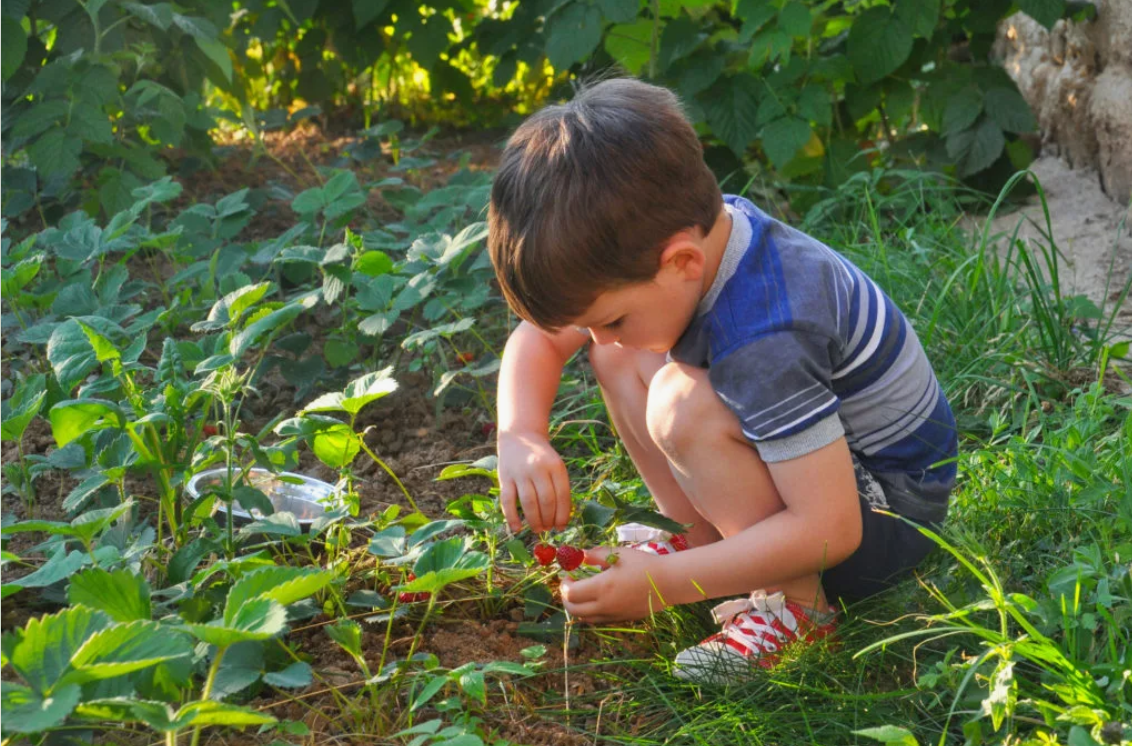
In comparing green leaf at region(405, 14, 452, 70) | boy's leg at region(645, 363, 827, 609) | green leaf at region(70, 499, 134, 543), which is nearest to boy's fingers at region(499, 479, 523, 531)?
boy's leg at region(645, 363, 827, 609)

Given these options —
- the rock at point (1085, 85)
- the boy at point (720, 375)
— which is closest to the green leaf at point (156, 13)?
the boy at point (720, 375)

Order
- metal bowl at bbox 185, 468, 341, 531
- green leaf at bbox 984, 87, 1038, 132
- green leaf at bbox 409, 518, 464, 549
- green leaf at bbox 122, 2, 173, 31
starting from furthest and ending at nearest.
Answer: green leaf at bbox 984, 87, 1038, 132 < green leaf at bbox 122, 2, 173, 31 < metal bowl at bbox 185, 468, 341, 531 < green leaf at bbox 409, 518, 464, 549

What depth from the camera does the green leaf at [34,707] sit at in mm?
1012

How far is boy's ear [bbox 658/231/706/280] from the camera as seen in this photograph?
1.49 metres

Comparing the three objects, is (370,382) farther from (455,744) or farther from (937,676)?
(937,676)

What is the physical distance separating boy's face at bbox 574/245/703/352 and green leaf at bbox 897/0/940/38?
189 centimetres

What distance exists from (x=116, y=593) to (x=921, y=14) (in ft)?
8.47

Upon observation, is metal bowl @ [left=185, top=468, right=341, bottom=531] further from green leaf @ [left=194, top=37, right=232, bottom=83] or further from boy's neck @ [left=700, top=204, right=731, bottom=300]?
green leaf @ [left=194, top=37, right=232, bottom=83]

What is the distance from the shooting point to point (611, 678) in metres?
1.62

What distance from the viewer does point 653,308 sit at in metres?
1.53

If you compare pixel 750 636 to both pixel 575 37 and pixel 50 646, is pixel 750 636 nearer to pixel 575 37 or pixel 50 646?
pixel 50 646

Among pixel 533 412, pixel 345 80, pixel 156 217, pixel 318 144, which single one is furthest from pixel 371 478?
pixel 345 80

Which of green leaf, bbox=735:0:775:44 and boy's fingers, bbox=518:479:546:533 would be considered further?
green leaf, bbox=735:0:775:44

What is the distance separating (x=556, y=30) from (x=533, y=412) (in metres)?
1.62
